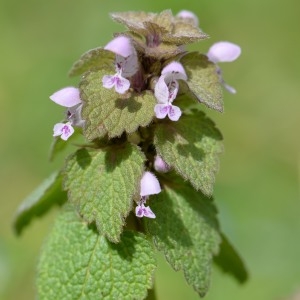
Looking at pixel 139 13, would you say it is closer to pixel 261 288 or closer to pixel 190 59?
pixel 190 59

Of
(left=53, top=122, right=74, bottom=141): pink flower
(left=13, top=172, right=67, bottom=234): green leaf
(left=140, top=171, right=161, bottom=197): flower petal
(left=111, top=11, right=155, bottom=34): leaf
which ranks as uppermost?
(left=111, top=11, right=155, bottom=34): leaf

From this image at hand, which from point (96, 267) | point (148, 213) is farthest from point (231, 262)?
point (148, 213)

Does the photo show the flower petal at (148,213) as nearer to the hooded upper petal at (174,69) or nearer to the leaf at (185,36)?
the hooded upper petal at (174,69)

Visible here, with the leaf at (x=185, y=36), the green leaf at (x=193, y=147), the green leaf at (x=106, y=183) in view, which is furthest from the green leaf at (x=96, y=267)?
the leaf at (x=185, y=36)

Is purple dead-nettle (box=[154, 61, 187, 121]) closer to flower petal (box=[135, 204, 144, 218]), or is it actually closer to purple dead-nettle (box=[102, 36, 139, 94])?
purple dead-nettle (box=[102, 36, 139, 94])

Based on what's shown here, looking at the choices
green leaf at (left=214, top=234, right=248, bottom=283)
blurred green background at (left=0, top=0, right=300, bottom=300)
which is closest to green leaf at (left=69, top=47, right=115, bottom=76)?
green leaf at (left=214, top=234, right=248, bottom=283)
